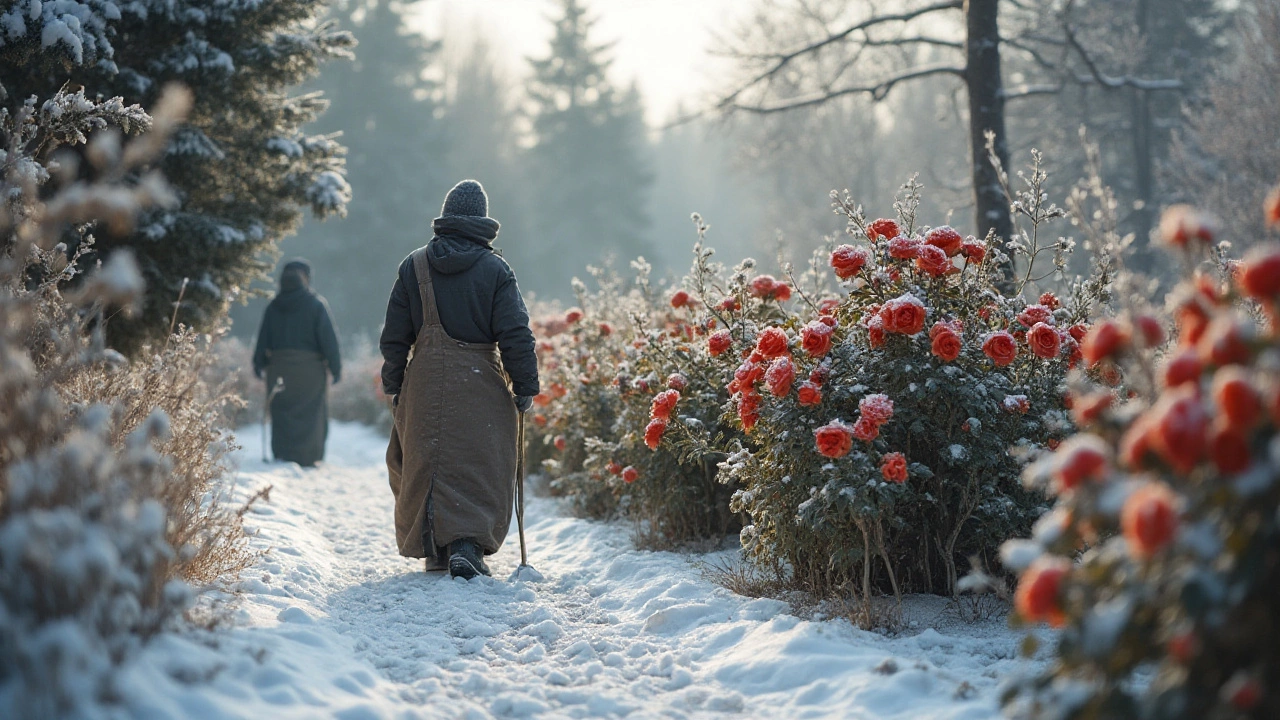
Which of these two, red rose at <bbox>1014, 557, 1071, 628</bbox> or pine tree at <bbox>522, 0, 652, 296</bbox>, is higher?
pine tree at <bbox>522, 0, 652, 296</bbox>

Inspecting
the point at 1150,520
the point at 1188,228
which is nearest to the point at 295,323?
the point at 1188,228

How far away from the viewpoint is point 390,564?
5.44 m

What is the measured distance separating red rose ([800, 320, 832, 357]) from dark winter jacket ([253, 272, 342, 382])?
6792 mm

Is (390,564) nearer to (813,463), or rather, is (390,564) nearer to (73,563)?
(813,463)

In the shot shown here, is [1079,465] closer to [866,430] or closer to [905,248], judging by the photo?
[866,430]

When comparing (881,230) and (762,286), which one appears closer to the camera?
(881,230)

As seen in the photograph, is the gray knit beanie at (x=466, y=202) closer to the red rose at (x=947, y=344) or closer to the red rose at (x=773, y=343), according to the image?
the red rose at (x=773, y=343)

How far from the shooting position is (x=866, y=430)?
3420 millimetres

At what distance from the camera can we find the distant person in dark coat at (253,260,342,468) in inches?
368

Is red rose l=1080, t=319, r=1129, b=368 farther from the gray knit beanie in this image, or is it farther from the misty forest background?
the misty forest background

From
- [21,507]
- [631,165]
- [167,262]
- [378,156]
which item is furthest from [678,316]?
[631,165]

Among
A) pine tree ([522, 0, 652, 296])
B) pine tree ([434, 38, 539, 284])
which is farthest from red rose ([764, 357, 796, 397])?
pine tree ([522, 0, 652, 296])

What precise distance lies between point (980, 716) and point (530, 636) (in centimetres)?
198

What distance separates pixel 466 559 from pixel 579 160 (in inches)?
1422
